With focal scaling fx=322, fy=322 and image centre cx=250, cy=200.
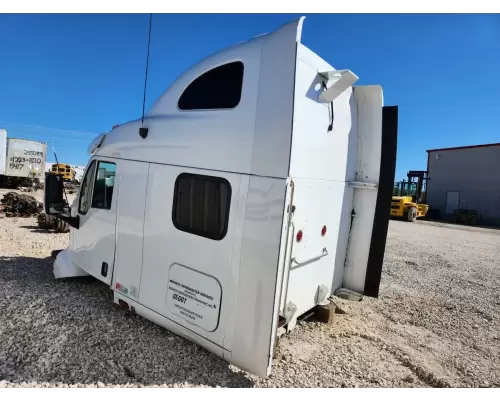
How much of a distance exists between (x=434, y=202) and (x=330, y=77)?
33.3 m

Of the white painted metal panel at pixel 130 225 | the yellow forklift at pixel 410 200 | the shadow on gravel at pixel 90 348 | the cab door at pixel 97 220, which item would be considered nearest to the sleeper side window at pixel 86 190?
the cab door at pixel 97 220

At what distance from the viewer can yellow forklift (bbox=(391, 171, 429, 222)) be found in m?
22.6

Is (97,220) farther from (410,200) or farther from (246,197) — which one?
(410,200)

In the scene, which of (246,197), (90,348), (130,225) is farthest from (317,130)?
(90,348)

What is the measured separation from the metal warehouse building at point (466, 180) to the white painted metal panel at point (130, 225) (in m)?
31.7

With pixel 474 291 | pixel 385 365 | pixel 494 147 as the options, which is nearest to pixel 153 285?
pixel 385 365

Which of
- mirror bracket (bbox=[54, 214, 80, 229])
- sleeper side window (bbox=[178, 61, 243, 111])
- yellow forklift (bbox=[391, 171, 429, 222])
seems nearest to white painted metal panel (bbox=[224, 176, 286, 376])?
sleeper side window (bbox=[178, 61, 243, 111])

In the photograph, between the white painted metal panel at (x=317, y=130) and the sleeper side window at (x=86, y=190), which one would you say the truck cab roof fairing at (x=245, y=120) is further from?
the sleeper side window at (x=86, y=190)

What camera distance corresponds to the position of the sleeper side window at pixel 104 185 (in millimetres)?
4219

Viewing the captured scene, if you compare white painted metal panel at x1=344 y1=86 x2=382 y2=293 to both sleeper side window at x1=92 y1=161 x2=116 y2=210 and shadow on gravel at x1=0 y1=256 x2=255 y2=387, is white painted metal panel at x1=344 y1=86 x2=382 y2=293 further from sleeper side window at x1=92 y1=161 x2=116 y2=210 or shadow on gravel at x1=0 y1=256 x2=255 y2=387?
sleeper side window at x1=92 y1=161 x2=116 y2=210

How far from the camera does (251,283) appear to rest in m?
2.83

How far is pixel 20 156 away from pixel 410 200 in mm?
29756

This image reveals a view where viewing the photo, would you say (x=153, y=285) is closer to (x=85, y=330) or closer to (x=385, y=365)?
(x=85, y=330)

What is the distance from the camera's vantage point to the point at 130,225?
3848 millimetres
